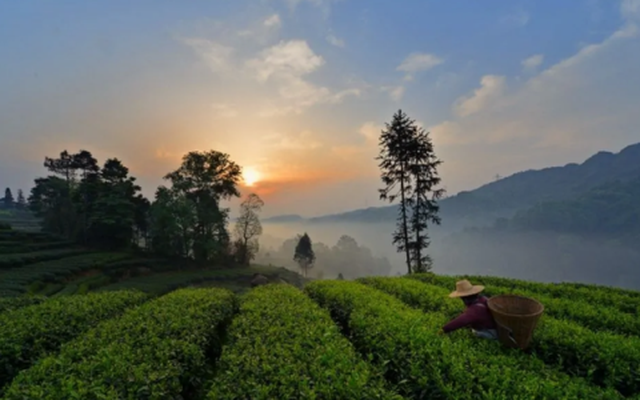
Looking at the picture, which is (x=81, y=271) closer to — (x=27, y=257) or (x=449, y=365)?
(x=27, y=257)

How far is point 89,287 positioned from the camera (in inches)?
1093

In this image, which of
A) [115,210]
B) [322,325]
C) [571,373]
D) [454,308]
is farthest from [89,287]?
[571,373]

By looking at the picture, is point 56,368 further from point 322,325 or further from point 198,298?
point 198,298

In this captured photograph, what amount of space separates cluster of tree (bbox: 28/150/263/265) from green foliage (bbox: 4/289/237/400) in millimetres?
36187

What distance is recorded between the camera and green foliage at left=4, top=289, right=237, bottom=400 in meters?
4.36

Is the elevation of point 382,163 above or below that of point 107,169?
below

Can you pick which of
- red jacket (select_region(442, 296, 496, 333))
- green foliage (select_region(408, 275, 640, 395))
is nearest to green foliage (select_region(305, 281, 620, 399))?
red jacket (select_region(442, 296, 496, 333))

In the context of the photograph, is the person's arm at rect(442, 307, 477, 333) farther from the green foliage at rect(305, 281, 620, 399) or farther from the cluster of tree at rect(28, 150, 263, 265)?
the cluster of tree at rect(28, 150, 263, 265)

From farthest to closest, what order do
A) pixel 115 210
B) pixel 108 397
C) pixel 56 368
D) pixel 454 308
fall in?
1. pixel 115 210
2. pixel 454 308
3. pixel 56 368
4. pixel 108 397

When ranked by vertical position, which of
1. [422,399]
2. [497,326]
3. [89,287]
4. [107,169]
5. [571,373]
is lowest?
[89,287]

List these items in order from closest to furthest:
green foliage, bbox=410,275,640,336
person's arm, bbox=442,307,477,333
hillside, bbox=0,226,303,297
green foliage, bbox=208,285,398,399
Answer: green foliage, bbox=208,285,398,399, person's arm, bbox=442,307,477,333, green foliage, bbox=410,275,640,336, hillside, bbox=0,226,303,297

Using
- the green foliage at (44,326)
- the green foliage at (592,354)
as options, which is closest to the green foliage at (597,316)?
the green foliage at (592,354)

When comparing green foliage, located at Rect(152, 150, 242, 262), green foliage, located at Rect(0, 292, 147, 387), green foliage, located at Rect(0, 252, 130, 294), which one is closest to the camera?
green foliage, located at Rect(0, 292, 147, 387)

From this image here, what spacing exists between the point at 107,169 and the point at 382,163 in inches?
1802
